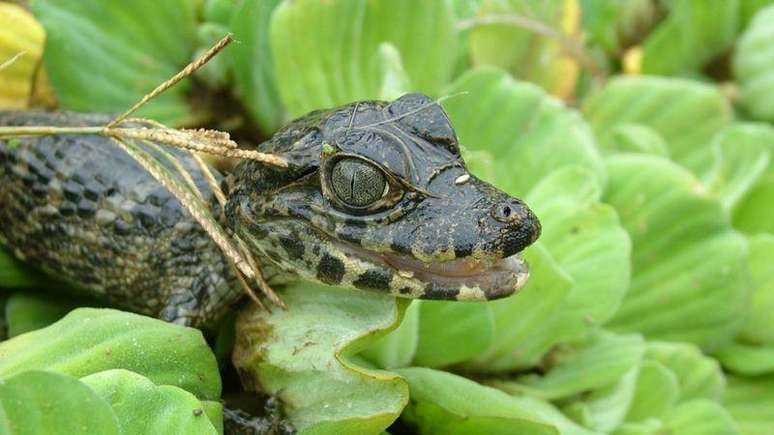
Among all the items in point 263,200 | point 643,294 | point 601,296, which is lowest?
point 643,294

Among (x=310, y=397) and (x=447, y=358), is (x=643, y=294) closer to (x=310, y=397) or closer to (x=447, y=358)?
(x=447, y=358)

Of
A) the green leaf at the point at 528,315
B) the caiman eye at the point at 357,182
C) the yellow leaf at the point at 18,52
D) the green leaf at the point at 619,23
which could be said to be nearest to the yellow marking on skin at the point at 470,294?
the caiman eye at the point at 357,182

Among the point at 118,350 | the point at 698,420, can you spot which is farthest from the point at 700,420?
the point at 118,350

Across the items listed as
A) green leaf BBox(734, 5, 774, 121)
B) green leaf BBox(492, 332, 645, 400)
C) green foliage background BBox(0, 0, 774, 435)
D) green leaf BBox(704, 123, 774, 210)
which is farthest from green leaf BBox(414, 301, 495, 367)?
green leaf BBox(734, 5, 774, 121)

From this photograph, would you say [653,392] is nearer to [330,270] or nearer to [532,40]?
[330,270]

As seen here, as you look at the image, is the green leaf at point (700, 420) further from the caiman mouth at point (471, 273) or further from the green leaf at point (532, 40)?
the green leaf at point (532, 40)

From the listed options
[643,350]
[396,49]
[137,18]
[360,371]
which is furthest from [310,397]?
[137,18]
